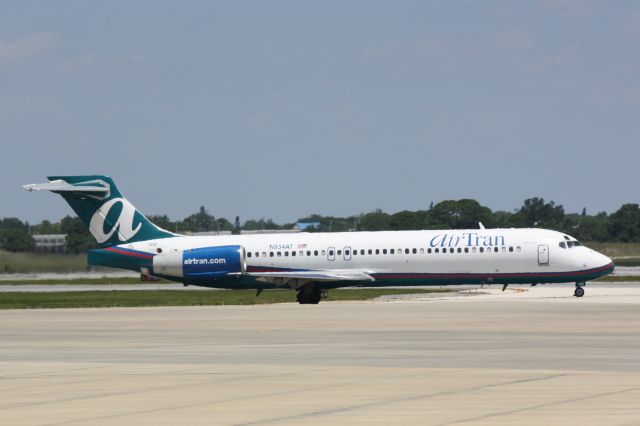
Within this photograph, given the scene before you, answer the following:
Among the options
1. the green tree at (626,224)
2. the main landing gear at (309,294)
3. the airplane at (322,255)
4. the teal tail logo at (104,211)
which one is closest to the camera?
the airplane at (322,255)

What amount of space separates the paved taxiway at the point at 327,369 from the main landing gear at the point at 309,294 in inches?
573

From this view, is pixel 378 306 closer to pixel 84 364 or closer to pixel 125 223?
pixel 125 223

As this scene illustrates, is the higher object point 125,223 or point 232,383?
point 125,223

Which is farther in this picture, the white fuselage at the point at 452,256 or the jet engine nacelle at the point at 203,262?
the jet engine nacelle at the point at 203,262

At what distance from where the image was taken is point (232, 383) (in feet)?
64.9

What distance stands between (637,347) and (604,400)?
9.67m

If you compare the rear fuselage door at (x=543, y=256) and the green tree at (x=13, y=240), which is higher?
the green tree at (x=13, y=240)

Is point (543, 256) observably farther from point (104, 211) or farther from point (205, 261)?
point (104, 211)

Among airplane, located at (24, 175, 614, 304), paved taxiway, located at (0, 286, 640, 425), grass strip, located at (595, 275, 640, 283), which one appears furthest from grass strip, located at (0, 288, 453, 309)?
grass strip, located at (595, 275, 640, 283)

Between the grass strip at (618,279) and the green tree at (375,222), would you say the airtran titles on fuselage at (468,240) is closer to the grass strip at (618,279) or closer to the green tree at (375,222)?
the grass strip at (618,279)

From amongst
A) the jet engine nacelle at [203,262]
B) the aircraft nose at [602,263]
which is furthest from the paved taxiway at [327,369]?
the jet engine nacelle at [203,262]

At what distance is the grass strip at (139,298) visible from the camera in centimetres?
5472

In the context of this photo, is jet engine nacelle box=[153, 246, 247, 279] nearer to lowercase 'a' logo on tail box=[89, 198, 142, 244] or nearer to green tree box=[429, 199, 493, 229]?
lowercase 'a' logo on tail box=[89, 198, 142, 244]

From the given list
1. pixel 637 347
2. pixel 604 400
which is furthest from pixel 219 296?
pixel 604 400
